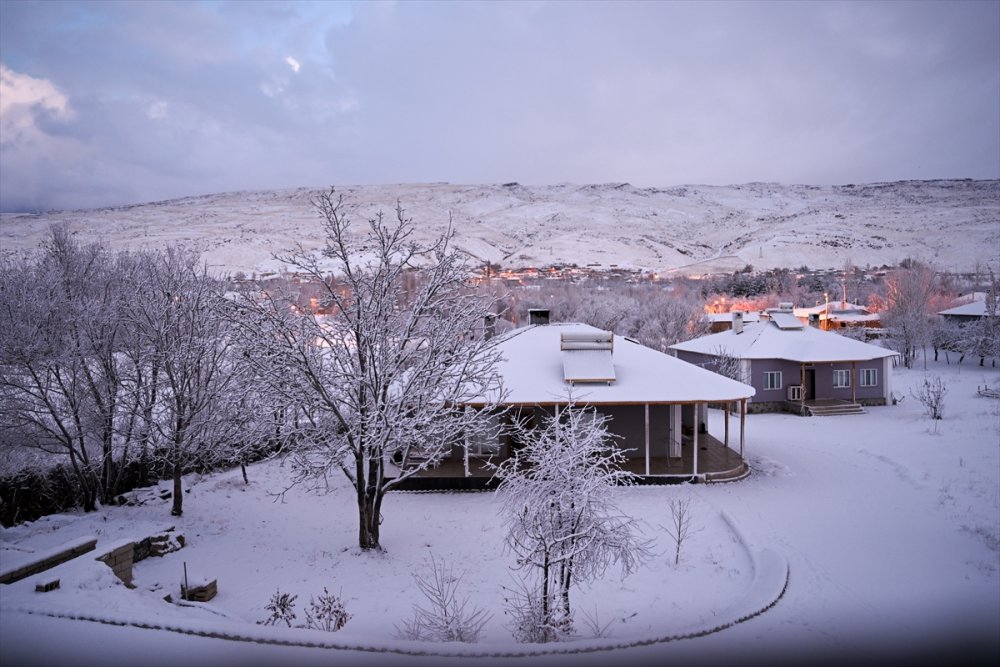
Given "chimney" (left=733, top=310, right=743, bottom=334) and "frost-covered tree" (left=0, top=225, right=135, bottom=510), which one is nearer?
"frost-covered tree" (left=0, top=225, right=135, bottom=510)

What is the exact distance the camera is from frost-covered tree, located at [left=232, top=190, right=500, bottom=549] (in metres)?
9.64

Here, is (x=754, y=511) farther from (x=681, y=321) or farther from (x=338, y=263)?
(x=681, y=321)

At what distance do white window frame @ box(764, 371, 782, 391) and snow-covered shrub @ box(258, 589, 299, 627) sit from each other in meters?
23.6

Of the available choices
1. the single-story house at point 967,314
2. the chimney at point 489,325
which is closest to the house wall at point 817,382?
the chimney at point 489,325

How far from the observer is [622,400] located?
14.2 meters

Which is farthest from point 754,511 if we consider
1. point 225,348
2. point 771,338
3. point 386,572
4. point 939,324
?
point 939,324

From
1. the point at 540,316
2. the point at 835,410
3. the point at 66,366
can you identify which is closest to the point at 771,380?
the point at 835,410

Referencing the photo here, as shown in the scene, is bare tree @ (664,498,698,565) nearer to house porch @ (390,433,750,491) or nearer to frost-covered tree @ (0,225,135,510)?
house porch @ (390,433,750,491)

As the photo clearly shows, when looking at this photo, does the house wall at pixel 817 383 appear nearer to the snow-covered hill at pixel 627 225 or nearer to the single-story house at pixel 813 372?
the single-story house at pixel 813 372

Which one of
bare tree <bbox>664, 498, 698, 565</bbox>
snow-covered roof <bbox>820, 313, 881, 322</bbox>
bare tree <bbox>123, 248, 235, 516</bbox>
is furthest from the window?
snow-covered roof <bbox>820, 313, 881, 322</bbox>

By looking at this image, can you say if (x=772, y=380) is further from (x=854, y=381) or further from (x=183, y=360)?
(x=183, y=360)

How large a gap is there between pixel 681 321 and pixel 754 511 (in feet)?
105

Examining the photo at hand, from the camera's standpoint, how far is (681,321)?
42.5 metres

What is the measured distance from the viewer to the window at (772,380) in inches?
1007
